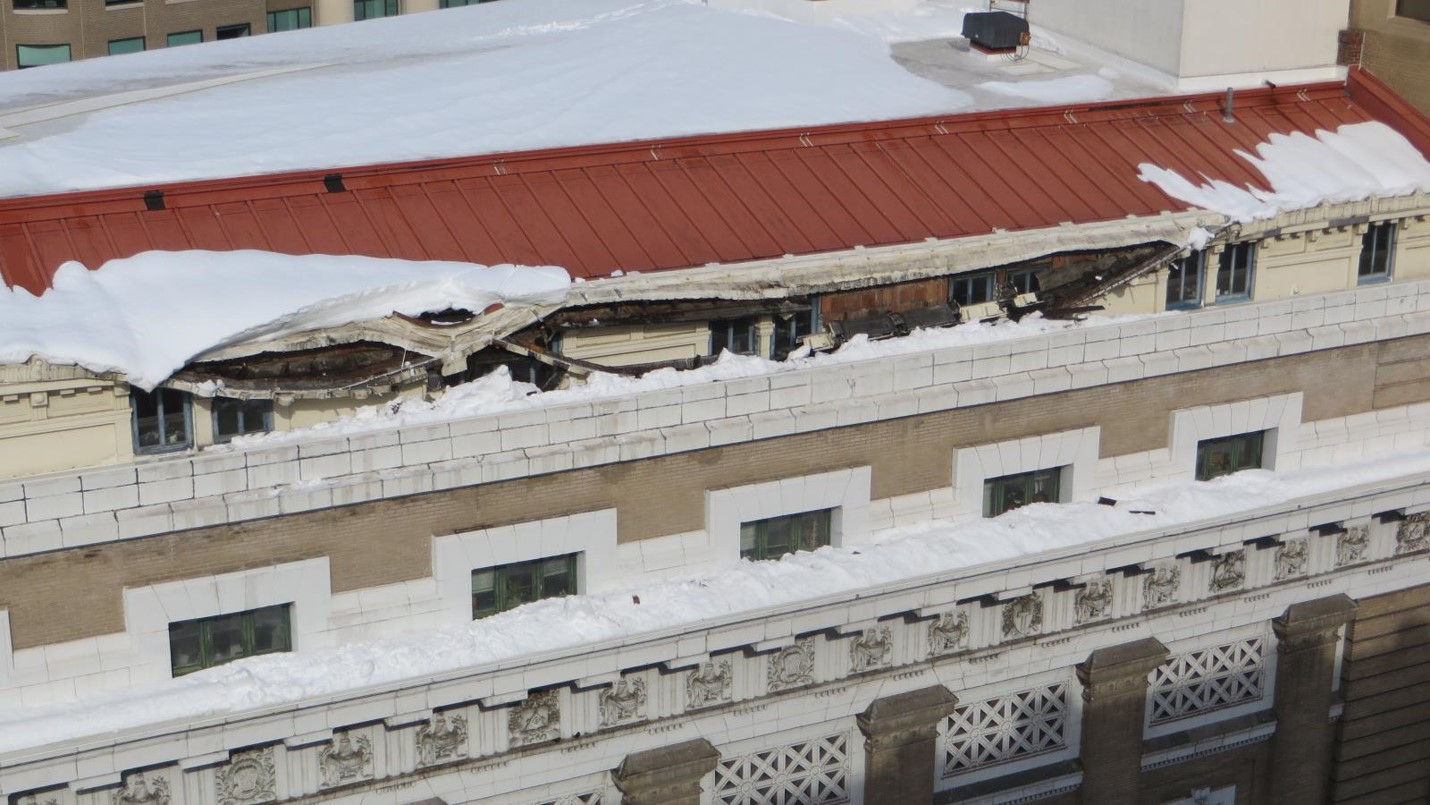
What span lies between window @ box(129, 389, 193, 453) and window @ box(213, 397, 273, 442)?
1.22 feet

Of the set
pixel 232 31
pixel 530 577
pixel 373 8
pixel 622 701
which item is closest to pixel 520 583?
pixel 530 577

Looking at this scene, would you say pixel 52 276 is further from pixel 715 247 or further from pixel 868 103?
pixel 868 103

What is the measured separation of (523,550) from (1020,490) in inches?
324

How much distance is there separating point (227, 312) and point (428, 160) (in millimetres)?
5008

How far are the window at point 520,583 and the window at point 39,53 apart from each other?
45580 millimetres

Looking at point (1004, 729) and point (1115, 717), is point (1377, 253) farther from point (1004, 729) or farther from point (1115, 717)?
point (1004, 729)

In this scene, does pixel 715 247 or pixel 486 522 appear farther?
pixel 715 247

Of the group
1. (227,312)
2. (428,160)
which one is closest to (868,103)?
(428,160)

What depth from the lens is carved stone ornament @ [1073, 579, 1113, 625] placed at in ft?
93.6

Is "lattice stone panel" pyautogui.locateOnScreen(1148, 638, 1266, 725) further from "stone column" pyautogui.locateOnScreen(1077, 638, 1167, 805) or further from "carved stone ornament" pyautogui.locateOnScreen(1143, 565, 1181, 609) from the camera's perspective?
"carved stone ornament" pyautogui.locateOnScreen(1143, 565, 1181, 609)

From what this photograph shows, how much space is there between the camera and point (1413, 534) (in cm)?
3153

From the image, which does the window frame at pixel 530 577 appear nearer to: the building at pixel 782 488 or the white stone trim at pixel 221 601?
the building at pixel 782 488

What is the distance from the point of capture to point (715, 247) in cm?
2692

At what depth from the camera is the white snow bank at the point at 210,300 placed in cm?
2212
